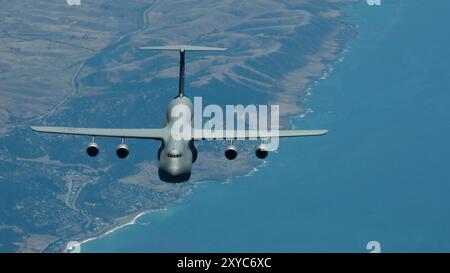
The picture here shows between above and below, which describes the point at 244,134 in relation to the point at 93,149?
above

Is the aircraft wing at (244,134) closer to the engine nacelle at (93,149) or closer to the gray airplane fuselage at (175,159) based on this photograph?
the gray airplane fuselage at (175,159)

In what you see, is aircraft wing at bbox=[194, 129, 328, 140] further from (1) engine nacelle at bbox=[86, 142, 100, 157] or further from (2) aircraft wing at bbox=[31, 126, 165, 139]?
(1) engine nacelle at bbox=[86, 142, 100, 157]

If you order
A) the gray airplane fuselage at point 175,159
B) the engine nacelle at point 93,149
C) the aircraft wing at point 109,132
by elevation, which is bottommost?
the gray airplane fuselage at point 175,159

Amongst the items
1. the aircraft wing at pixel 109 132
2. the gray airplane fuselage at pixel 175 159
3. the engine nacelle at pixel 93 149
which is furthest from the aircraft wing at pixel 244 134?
the engine nacelle at pixel 93 149

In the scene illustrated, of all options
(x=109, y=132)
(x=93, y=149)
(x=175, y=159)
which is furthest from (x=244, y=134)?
(x=93, y=149)

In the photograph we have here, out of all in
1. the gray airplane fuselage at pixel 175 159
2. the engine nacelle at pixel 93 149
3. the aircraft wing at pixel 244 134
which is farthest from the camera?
the engine nacelle at pixel 93 149

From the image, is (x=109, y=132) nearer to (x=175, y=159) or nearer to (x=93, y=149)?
(x=93, y=149)

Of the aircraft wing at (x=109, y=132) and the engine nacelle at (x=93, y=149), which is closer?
the aircraft wing at (x=109, y=132)

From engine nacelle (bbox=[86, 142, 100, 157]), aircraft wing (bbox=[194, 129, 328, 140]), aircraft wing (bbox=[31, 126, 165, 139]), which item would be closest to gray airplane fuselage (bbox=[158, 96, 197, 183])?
aircraft wing (bbox=[31, 126, 165, 139])
